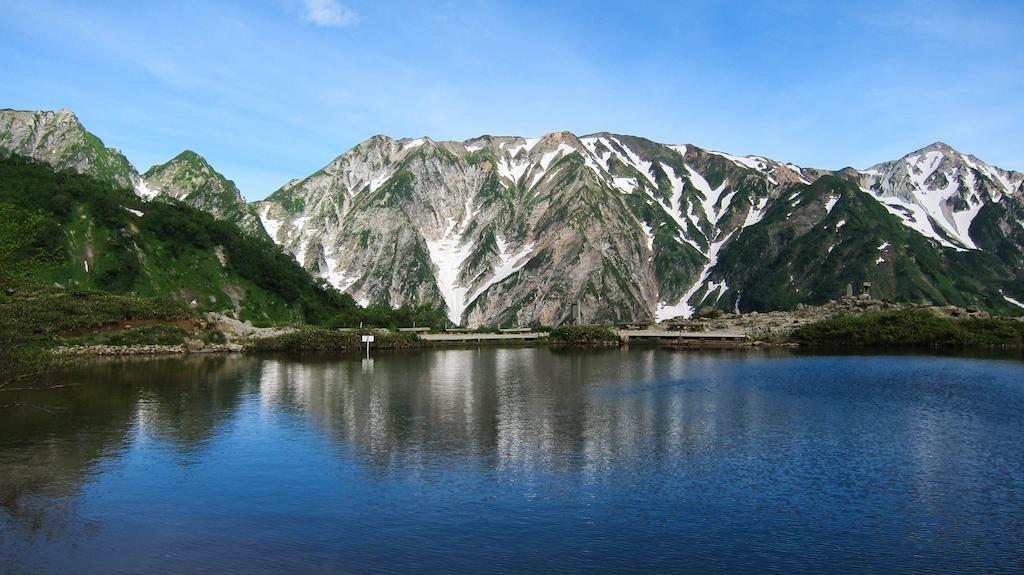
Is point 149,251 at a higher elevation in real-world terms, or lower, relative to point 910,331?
higher

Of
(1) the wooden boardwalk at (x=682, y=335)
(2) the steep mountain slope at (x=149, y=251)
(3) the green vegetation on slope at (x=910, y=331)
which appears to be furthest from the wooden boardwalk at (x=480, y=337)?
(3) the green vegetation on slope at (x=910, y=331)

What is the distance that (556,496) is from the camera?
29.1 meters

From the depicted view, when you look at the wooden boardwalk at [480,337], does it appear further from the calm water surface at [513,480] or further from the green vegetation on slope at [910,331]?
the calm water surface at [513,480]

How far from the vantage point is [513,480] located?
3141cm

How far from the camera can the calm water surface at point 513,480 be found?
23.0 meters

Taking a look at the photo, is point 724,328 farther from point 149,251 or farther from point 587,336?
point 149,251

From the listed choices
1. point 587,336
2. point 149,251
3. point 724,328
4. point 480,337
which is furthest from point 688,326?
point 149,251

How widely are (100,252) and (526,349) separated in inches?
3145

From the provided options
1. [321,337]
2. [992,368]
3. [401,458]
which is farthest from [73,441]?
[992,368]

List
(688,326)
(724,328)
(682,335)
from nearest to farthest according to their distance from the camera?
(682,335) → (724,328) → (688,326)

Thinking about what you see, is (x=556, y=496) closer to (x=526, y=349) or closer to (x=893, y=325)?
(x=526, y=349)

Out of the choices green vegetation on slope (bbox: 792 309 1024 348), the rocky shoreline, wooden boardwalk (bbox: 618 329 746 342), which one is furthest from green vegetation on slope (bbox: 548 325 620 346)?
green vegetation on slope (bbox: 792 309 1024 348)

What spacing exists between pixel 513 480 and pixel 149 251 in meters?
127

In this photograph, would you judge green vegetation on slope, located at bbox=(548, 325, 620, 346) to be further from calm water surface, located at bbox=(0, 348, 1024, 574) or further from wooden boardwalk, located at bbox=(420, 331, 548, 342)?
calm water surface, located at bbox=(0, 348, 1024, 574)
